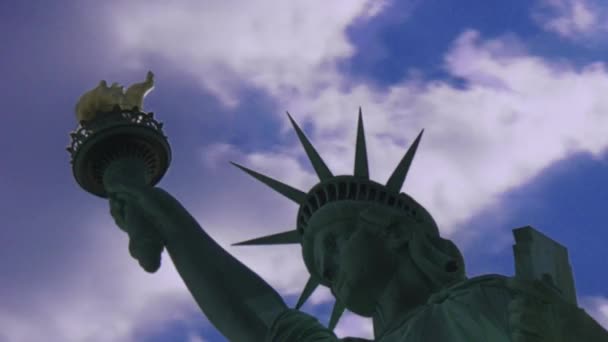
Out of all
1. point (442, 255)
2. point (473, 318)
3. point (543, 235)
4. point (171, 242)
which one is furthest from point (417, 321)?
point (171, 242)

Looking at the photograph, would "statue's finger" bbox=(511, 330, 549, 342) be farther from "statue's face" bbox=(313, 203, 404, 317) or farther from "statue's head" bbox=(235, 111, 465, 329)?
"statue's face" bbox=(313, 203, 404, 317)

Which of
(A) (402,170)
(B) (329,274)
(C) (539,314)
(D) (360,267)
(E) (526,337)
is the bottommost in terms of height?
(E) (526,337)

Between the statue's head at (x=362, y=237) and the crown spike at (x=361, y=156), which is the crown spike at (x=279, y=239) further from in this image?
the crown spike at (x=361, y=156)

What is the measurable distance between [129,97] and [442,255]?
13.1 feet

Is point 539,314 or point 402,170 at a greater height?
point 402,170

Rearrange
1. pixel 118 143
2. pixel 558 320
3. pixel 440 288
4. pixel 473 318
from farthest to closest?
pixel 118 143 < pixel 440 288 < pixel 473 318 < pixel 558 320

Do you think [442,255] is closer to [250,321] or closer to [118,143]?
[250,321]

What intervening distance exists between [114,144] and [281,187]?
1.75 metres

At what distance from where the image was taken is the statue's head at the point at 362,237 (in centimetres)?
1052

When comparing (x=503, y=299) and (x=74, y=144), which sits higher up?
(x=74, y=144)

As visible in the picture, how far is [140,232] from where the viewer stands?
11625mm

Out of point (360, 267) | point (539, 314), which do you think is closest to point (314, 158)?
point (360, 267)

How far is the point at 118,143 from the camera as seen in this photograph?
12.5 m

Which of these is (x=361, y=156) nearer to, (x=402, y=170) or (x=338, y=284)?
(x=402, y=170)
